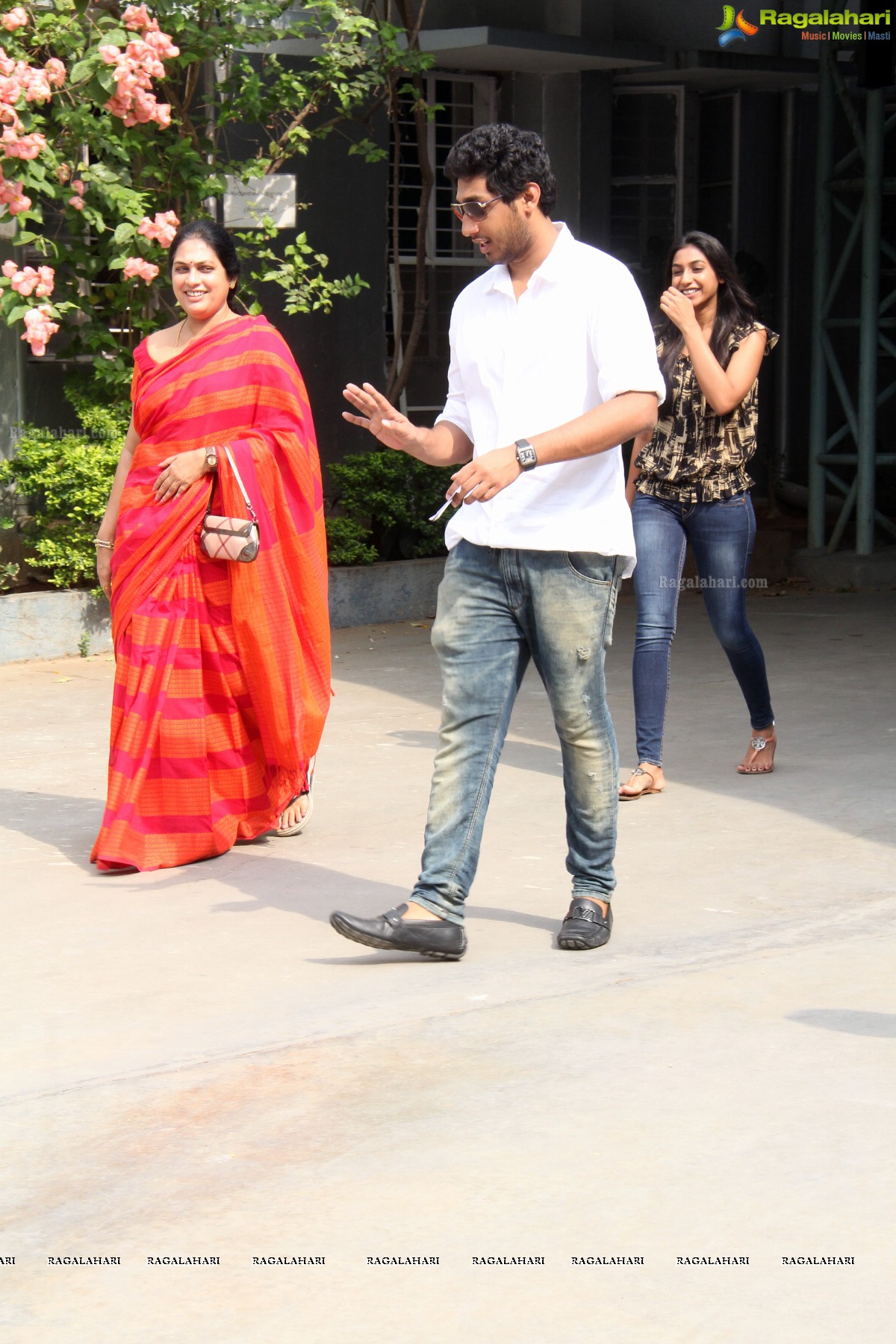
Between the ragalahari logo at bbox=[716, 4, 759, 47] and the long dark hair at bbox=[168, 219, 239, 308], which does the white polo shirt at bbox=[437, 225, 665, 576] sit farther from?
the ragalahari logo at bbox=[716, 4, 759, 47]

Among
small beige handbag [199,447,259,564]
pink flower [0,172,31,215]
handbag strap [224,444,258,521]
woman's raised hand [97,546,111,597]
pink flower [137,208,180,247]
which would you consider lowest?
woman's raised hand [97,546,111,597]

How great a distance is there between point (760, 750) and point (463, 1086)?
322 cm

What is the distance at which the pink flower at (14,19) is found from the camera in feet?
28.3

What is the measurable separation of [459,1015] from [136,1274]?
134 centimetres

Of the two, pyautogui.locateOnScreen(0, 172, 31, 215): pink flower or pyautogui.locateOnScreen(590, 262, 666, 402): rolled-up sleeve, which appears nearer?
pyautogui.locateOnScreen(590, 262, 666, 402): rolled-up sleeve

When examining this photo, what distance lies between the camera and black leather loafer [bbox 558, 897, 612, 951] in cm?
459

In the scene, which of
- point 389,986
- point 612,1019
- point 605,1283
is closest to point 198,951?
point 389,986

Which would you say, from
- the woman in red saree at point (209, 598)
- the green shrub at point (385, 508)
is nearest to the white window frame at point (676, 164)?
the green shrub at point (385, 508)

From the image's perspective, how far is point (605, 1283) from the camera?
9.43 feet

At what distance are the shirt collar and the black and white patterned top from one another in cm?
195

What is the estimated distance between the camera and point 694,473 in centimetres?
634

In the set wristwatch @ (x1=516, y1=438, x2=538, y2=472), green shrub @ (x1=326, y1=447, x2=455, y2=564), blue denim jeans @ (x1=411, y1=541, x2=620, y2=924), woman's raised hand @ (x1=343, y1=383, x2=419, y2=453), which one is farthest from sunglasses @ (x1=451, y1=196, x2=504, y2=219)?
green shrub @ (x1=326, y1=447, x2=455, y2=564)

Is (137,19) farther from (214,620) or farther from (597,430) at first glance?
(597,430)

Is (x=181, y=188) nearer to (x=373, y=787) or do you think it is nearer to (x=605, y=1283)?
(x=373, y=787)
